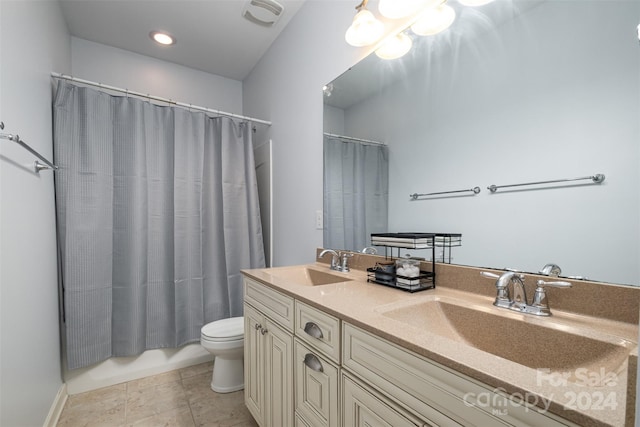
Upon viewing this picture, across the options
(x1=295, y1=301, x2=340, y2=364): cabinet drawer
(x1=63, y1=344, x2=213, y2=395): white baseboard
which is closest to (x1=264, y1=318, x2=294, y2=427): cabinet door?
(x1=295, y1=301, x2=340, y2=364): cabinet drawer

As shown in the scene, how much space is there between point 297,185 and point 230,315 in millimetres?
1213

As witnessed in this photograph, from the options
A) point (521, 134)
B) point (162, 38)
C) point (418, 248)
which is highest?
point (162, 38)

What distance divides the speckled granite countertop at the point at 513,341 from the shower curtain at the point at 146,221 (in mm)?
1267

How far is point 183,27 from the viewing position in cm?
217

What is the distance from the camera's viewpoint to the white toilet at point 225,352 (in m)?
1.77

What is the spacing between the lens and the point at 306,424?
1.00 m

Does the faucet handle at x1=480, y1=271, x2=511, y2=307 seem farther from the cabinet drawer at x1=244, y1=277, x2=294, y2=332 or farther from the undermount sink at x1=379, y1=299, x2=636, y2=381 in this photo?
the cabinet drawer at x1=244, y1=277, x2=294, y2=332

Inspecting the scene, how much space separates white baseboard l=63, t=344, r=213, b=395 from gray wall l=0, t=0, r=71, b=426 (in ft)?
0.45

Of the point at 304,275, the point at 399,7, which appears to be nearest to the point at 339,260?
the point at 304,275

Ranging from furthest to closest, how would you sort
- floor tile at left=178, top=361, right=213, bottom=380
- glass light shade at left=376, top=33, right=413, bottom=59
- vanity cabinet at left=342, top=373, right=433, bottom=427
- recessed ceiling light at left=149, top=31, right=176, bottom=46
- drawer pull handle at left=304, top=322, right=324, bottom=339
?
recessed ceiling light at left=149, top=31, right=176, bottom=46 < floor tile at left=178, top=361, right=213, bottom=380 < glass light shade at left=376, top=33, right=413, bottom=59 < drawer pull handle at left=304, top=322, right=324, bottom=339 < vanity cabinet at left=342, top=373, right=433, bottom=427

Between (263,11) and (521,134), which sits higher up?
(263,11)

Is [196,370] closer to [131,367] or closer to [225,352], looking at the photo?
[131,367]

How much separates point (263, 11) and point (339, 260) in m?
1.84

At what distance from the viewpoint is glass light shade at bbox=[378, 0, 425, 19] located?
1188 millimetres
